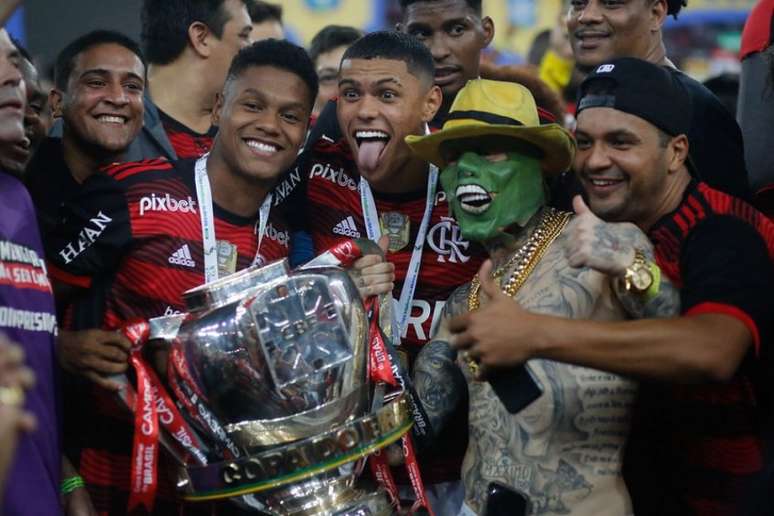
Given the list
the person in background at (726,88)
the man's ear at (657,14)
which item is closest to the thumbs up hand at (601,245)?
the man's ear at (657,14)

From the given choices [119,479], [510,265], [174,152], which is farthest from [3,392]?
[174,152]

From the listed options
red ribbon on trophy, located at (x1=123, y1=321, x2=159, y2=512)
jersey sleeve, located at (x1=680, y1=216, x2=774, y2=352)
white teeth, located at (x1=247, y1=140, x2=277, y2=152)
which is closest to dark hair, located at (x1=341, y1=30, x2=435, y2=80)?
white teeth, located at (x1=247, y1=140, x2=277, y2=152)

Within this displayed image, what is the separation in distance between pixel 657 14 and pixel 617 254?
6.50ft

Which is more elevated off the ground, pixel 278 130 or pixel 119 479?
pixel 278 130

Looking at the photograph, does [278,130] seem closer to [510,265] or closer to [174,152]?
[510,265]

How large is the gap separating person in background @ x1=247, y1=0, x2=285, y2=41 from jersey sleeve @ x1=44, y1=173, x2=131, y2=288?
3.21 metres

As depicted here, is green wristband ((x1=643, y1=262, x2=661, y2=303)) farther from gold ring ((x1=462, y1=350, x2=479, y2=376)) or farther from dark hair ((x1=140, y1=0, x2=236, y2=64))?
dark hair ((x1=140, y1=0, x2=236, y2=64))

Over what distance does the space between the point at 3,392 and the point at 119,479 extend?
1.22 m

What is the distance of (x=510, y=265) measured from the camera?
360 cm

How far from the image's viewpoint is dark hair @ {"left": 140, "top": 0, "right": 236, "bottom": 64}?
5.76 m

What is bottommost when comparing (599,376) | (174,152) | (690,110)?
(599,376)

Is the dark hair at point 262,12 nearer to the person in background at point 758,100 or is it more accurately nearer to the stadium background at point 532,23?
the person in background at point 758,100

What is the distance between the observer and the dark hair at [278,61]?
4141mm

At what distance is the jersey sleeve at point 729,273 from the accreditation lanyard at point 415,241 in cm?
97
